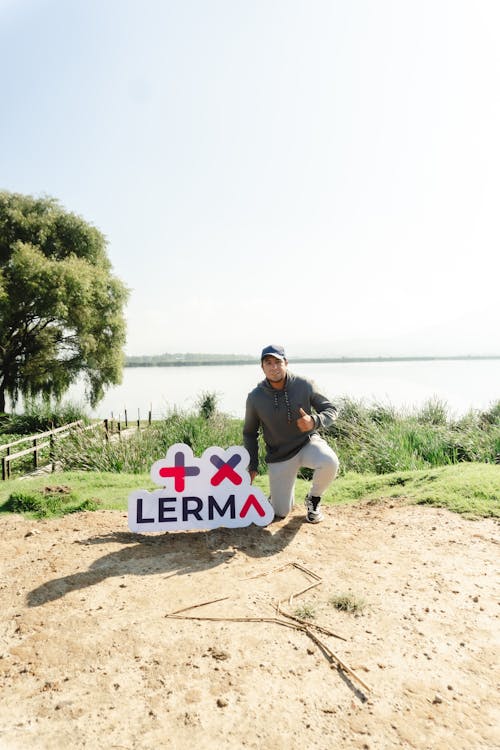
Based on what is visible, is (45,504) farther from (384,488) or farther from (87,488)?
(384,488)

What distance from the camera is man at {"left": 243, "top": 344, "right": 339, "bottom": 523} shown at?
16.3 ft

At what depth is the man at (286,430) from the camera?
4.96m

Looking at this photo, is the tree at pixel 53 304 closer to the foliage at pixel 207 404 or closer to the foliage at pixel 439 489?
the foliage at pixel 207 404

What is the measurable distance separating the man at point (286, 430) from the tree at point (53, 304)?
16973mm

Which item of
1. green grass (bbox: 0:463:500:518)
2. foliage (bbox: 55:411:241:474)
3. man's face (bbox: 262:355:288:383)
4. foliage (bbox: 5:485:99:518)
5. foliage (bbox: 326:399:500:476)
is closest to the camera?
man's face (bbox: 262:355:288:383)

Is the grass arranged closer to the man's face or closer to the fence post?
the man's face

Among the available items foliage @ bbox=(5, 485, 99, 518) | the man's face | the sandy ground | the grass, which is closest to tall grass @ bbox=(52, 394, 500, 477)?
foliage @ bbox=(5, 485, 99, 518)

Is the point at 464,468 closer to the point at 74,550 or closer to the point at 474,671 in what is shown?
the point at 474,671

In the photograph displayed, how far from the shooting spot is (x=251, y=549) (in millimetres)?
4258

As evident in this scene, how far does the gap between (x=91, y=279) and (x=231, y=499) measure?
18.8 metres

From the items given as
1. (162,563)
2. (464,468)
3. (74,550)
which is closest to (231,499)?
(162,563)

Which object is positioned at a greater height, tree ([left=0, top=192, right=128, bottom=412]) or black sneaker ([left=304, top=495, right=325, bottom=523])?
tree ([left=0, top=192, right=128, bottom=412])

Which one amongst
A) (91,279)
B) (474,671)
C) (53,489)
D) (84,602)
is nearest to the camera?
(474,671)

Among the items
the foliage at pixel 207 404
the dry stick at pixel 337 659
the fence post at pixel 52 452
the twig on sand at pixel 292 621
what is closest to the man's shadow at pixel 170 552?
the twig on sand at pixel 292 621
